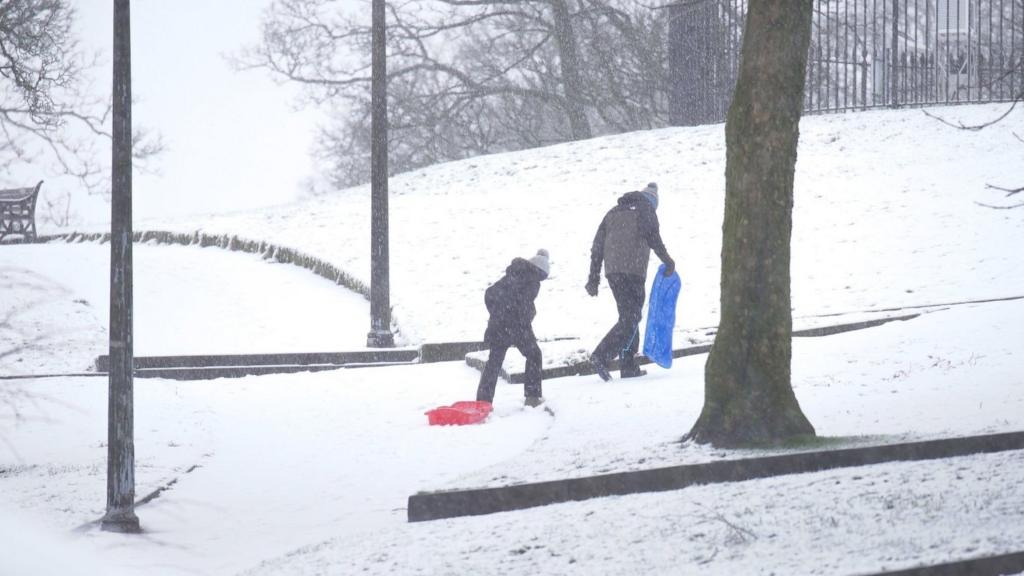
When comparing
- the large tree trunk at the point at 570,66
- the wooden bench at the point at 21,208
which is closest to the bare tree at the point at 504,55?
the large tree trunk at the point at 570,66

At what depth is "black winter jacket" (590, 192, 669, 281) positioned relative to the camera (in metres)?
11.3

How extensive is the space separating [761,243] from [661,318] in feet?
13.3

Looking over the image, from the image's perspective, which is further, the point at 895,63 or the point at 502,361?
the point at 895,63

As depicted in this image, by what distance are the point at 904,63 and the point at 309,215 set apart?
1174 centimetres

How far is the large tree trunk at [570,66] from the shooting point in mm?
30516

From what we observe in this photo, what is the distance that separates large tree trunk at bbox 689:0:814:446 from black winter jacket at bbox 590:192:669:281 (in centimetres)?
387

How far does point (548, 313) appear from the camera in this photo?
1700cm

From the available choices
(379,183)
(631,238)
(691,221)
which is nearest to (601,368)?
(631,238)

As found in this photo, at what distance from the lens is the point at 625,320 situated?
37.2 ft

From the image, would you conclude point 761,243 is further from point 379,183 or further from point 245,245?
point 245,245

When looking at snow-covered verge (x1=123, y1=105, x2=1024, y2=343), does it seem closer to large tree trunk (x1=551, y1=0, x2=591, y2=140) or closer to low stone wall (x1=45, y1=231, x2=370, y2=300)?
low stone wall (x1=45, y1=231, x2=370, y2=300)

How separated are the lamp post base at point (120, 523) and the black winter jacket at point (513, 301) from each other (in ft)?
12.7

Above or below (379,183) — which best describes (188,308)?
below

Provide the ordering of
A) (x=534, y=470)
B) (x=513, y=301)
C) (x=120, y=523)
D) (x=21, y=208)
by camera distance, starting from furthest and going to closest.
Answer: (x=21, y=208) → (x=513, y=301) → (x=120, y=523) → (x=534, y=470)
